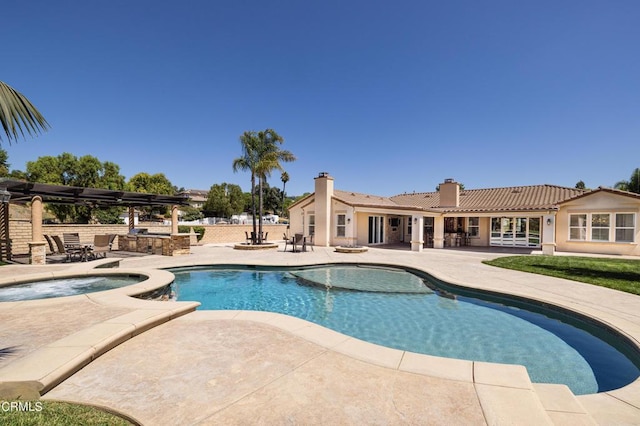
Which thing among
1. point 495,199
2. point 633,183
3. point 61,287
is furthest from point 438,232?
point 633,183

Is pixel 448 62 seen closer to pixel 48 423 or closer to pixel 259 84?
pixel 259 84

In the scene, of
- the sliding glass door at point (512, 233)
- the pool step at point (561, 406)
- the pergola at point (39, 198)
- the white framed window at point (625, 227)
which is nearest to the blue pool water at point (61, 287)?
the pergola at point (39, 198)

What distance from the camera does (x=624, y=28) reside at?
12.5 m

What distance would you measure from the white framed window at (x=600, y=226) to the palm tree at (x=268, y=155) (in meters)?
20.0

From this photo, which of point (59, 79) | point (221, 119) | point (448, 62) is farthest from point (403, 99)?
point (59, 79)

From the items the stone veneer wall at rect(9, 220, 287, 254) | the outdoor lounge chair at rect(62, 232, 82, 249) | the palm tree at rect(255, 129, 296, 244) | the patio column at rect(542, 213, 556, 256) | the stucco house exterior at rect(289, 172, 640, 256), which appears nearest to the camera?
the outdoor lounge chair at rect(62, 232, 82, 249)

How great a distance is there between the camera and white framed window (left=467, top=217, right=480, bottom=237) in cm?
2331

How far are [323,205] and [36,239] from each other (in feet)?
51.0

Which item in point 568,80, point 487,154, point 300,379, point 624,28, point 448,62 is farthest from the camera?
point 487,154

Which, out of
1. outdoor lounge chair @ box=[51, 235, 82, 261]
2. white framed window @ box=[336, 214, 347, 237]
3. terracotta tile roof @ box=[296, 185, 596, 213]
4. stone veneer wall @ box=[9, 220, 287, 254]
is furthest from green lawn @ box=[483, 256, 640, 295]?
stone veneer wall @ box=[9, 220, 287, 254]

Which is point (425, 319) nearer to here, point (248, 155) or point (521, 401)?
point (521, 401)

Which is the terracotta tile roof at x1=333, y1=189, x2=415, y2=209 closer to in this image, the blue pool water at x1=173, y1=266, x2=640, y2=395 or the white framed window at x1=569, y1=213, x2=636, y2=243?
the blue pool water at x1=173, y1=266, x2=640, y2=395

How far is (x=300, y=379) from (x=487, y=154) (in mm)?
30348

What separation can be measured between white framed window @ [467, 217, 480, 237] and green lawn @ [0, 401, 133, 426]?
25237 mm
